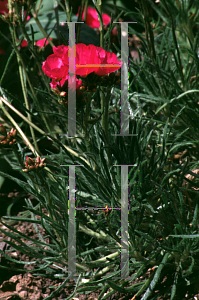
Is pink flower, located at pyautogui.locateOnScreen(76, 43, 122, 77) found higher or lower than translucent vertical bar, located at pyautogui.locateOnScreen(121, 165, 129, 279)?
higher

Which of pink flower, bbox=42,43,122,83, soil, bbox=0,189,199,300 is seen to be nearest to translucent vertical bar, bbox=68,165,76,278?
soil, bbox=0,189,199,300

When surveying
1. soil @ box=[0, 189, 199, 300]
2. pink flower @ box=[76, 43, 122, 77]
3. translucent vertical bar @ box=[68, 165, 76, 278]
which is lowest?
soil @ box=[0, 189, 199, 300]

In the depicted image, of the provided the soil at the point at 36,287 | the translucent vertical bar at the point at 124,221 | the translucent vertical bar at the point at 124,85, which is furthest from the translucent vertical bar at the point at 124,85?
the soil at the point at 36,287

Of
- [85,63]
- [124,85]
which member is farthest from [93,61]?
[124,85]

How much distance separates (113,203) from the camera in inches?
29.2

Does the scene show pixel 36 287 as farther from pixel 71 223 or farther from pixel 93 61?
pixel 93 61

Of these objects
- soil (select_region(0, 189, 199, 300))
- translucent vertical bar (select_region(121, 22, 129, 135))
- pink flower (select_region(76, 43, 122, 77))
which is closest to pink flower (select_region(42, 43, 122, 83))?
pink flower (select_region(76, 43, 122, 77))

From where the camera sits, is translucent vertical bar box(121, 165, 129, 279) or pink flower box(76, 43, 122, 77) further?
translucent vertical bar box(121, 165, 129, 279)

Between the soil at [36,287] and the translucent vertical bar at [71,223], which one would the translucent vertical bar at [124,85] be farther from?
the soil at [36,287]

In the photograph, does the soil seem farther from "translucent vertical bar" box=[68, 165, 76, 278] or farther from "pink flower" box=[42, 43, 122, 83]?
"pink flower" box=[42, 43, 122, 83]

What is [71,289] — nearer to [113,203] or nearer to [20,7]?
[113,203]

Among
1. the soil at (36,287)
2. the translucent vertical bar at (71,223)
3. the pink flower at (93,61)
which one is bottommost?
the soil at (36,287)

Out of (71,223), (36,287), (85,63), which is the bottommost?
(36,287)

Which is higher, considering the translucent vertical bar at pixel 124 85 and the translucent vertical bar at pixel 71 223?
the translucent vertical bar at pixel 124 85
